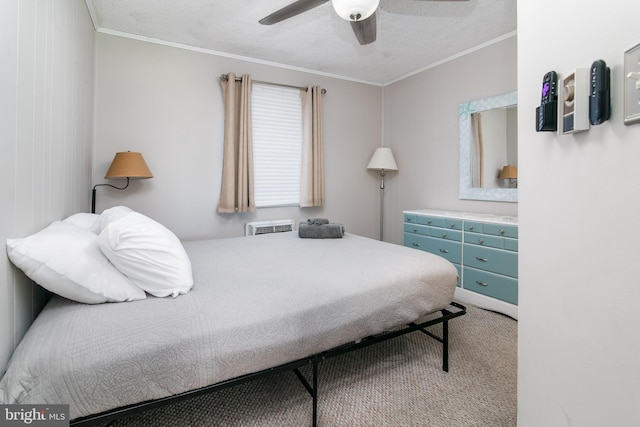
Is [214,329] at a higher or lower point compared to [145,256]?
lower

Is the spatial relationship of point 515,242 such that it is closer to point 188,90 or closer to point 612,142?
point 612,142

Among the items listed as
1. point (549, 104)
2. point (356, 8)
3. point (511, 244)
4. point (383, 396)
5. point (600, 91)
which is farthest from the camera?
point (511, 244)

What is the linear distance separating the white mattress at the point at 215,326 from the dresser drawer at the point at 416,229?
1.47 meters

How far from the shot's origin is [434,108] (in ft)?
12.2

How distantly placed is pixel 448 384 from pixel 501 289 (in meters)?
1.29

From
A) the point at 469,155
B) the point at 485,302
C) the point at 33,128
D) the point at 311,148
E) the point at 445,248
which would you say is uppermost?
the point at 311,148

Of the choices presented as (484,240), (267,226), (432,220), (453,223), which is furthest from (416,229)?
(267,226)

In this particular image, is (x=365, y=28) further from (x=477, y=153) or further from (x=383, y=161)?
(x=383, y=161)

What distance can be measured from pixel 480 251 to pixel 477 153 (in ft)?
3.77

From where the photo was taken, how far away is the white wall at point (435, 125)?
3.11 m

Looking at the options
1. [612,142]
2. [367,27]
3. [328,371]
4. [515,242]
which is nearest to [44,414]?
[328,371]

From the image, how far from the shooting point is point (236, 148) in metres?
3.38

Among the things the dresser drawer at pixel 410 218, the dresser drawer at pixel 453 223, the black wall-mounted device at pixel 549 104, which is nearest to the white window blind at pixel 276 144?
the dresser drawer at pixel 410 218

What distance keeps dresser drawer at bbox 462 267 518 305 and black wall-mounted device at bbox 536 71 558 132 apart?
88.0 inches
